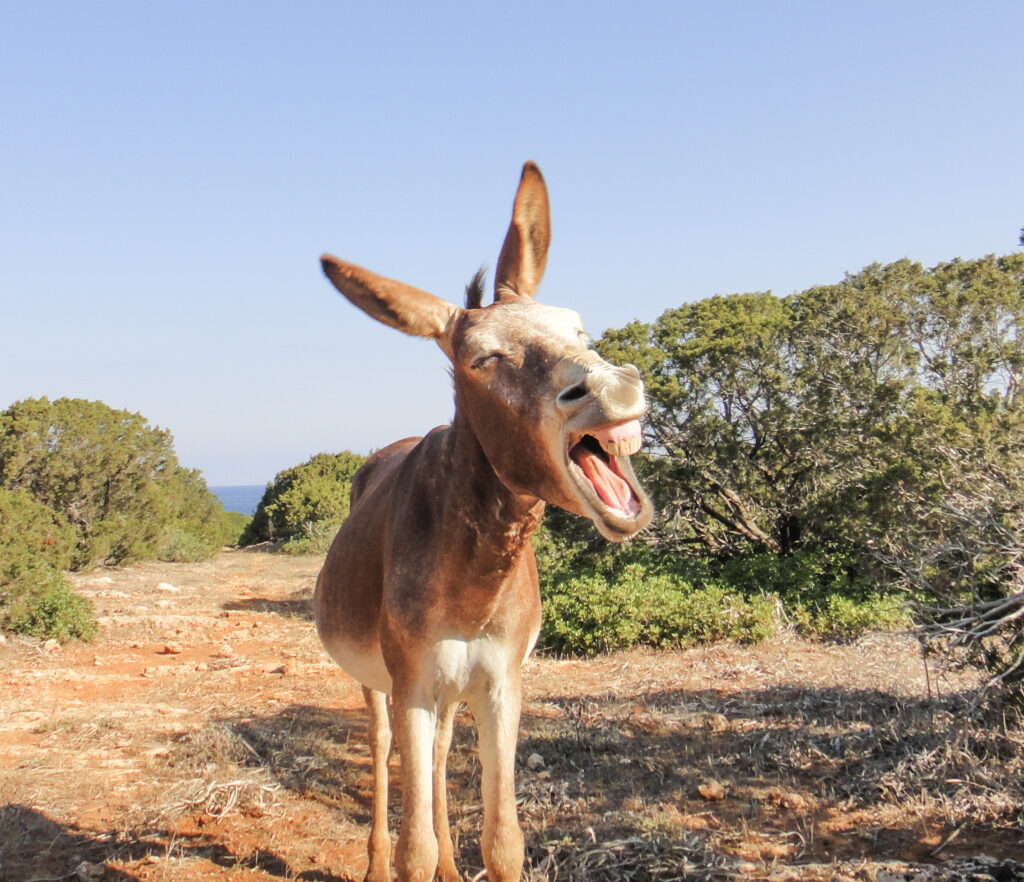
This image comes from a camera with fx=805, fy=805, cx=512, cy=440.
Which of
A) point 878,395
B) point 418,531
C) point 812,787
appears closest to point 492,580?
point 418,531

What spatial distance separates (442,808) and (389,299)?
2.78 m

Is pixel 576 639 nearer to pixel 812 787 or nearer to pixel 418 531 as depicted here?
pixel 812 787

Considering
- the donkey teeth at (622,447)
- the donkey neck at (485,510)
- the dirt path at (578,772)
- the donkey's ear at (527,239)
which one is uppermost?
the donkey's ear at (527,239)

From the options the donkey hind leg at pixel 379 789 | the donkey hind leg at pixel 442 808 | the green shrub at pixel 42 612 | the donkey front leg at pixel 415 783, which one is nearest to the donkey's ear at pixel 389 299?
the donkey front leg at pixel 415 783

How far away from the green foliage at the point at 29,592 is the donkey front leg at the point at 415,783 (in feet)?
28.2

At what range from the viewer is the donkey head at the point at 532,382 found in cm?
216

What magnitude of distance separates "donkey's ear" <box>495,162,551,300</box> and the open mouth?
1108mm

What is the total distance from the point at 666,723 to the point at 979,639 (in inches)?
93.0

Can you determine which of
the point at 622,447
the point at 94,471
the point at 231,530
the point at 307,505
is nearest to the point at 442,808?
the point at 622,447

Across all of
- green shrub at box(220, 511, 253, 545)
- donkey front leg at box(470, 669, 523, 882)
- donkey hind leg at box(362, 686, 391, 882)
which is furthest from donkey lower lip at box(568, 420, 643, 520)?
green shrub at box(220, 511, 253, 545)

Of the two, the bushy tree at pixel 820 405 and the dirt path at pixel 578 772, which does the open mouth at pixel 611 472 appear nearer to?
the dirt path at pixel 578 772

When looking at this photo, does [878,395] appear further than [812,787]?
Yes

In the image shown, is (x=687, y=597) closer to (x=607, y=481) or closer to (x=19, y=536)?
(x=607, y=481)

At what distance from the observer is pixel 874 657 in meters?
8.21
